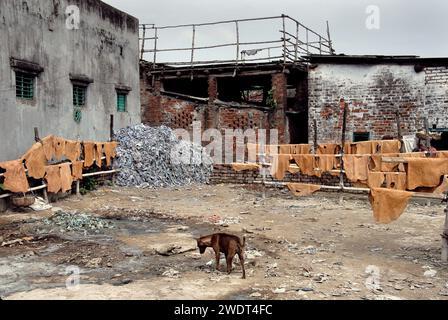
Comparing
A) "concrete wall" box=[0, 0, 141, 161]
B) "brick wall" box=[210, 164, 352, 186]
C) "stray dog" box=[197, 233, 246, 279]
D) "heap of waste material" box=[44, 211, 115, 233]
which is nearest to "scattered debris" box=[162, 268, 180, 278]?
"stray dog" box=[197, 233, 246, 279]

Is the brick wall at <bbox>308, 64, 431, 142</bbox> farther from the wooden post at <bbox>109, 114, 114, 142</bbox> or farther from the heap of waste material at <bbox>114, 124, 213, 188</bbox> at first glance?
the wooden post at <bbox>109, 114, 114, 142</bbox>

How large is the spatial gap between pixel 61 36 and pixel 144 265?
9620 mm

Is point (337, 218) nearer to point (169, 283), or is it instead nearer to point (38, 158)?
point (169, 283)

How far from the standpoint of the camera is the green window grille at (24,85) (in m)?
12.2

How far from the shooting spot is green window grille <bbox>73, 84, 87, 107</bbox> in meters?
14.9

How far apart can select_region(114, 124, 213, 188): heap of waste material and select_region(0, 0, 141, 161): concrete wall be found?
92 centimetres

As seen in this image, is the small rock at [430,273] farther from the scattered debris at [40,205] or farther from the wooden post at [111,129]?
the wooden post at [111,129]

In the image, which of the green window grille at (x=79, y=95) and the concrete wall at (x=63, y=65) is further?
the green window grille at (x=79, y=95)

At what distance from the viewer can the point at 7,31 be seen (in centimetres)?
1166

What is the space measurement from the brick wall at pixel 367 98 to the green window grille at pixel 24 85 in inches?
409

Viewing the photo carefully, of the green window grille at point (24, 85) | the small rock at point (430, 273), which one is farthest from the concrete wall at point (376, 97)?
the small rock at point (430, 273)

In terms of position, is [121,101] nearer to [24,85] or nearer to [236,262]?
[24,85]

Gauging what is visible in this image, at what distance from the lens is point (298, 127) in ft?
67.6

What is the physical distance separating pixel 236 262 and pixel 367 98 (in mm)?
12431
